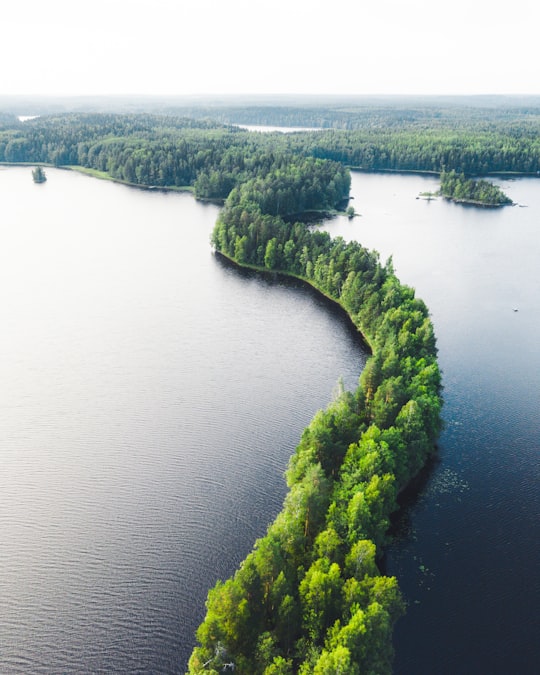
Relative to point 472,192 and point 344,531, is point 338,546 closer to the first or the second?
point 344,531

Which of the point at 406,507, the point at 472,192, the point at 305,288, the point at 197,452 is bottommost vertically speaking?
the point at 406,507

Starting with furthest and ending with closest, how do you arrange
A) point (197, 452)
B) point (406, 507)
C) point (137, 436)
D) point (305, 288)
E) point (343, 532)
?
point (305, 288), point (137, 436), point (197, 452), point (406, 507), point (343, 532)

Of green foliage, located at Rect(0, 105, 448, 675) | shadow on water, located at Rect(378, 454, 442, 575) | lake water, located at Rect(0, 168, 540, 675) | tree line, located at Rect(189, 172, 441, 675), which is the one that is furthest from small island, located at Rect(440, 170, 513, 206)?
shadow on water, located at Rect(378, 454, 442, 575)

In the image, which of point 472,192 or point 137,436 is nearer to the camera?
point 137,436

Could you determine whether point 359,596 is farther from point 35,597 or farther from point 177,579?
point 35,597

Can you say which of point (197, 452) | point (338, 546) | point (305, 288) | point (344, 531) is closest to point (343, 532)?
point (344, 531)

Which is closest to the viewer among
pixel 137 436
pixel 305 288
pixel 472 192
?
pixel 137 436

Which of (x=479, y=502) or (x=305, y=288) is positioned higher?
(x=305, y=288)
